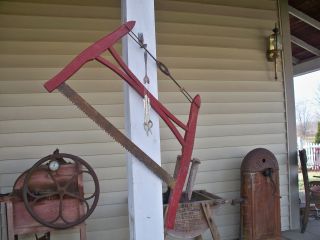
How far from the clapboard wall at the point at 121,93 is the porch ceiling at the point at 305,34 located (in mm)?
1004

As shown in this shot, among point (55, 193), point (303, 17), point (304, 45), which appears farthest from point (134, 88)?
point (304, 45)

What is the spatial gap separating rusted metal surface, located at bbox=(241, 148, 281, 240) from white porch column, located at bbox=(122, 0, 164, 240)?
6.07 feet

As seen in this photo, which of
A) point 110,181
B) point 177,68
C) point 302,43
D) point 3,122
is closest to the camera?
point 3,122

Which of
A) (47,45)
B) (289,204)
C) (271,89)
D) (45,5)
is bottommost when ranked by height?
(289,204)

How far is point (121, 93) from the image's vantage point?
3.74 metres

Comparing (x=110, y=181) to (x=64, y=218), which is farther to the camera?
(x=110, y=181)

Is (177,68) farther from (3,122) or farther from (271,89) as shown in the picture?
(3,122)

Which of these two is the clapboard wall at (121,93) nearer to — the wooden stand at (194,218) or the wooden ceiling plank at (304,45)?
A: the wooden stand at (194,218)

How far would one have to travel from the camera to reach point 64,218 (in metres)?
2.81

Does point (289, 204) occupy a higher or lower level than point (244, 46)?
lower

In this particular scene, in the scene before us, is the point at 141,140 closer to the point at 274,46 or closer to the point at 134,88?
the point at 134,88

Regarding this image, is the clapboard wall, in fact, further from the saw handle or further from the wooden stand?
the saw handle

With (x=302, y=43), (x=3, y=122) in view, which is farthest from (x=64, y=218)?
(x=302, y=43)

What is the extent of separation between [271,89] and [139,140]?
108 inches
